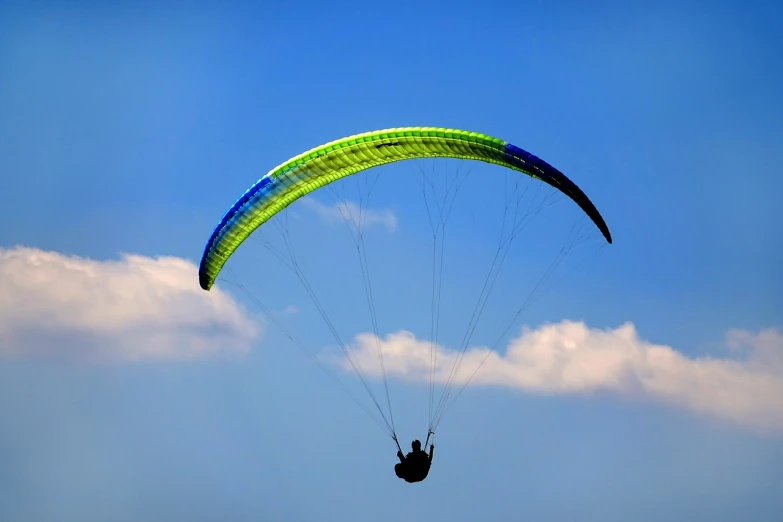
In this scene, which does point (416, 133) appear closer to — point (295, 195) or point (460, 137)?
point (460, 137)

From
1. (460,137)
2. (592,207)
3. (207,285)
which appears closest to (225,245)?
(207,285)

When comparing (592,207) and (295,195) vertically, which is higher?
(295,195)

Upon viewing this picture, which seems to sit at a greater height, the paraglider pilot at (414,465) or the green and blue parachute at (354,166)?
the green and blue parachute at (354,166)

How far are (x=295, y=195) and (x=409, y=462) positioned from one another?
8.52 meters

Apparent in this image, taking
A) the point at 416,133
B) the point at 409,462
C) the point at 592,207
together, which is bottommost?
the point at 409,462

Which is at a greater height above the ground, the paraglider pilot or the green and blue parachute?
the green and blue parachute

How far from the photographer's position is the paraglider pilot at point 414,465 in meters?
34.5

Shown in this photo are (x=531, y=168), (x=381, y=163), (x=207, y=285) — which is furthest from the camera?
(x=207, y=285)

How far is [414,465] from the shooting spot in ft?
113

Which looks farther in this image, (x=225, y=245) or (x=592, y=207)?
(x=225, y=245)

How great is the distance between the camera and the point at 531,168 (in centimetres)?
3359

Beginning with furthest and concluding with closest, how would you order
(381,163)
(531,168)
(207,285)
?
(207,285) → (381,163) → (531,168)

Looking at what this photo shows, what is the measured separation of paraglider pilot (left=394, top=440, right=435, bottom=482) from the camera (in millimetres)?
34531

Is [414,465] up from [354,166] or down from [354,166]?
down
